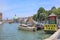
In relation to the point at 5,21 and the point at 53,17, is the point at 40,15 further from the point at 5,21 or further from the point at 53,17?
the point at 5,21

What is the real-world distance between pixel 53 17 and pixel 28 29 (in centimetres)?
1580

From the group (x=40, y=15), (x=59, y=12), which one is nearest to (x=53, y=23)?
(x=59, y=12)

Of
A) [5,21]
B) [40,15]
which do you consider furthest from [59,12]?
[5,21]

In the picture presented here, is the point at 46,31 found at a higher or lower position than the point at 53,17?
lower

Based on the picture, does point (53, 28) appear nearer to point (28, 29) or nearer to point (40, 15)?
point (28, 29)

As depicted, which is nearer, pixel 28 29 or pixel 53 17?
pixel 53 17

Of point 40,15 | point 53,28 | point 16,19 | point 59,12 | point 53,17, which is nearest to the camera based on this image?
point 53,28

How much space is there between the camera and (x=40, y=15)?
7562cm

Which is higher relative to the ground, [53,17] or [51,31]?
[53,17]

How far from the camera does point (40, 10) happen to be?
81.1m

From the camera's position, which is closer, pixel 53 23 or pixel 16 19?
pixel 53 23

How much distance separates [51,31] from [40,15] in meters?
43.2

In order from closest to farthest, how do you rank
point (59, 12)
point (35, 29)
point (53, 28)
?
point (53, 28) < point (35, 29) < point (59, 12)

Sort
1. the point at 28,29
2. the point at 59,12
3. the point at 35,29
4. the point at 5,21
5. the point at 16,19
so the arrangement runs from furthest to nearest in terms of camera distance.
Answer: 1. the point at 5,21
2. the point at 16,19
3. the point at 59,12
4. the point at 28,29
5. the point at 35,29
